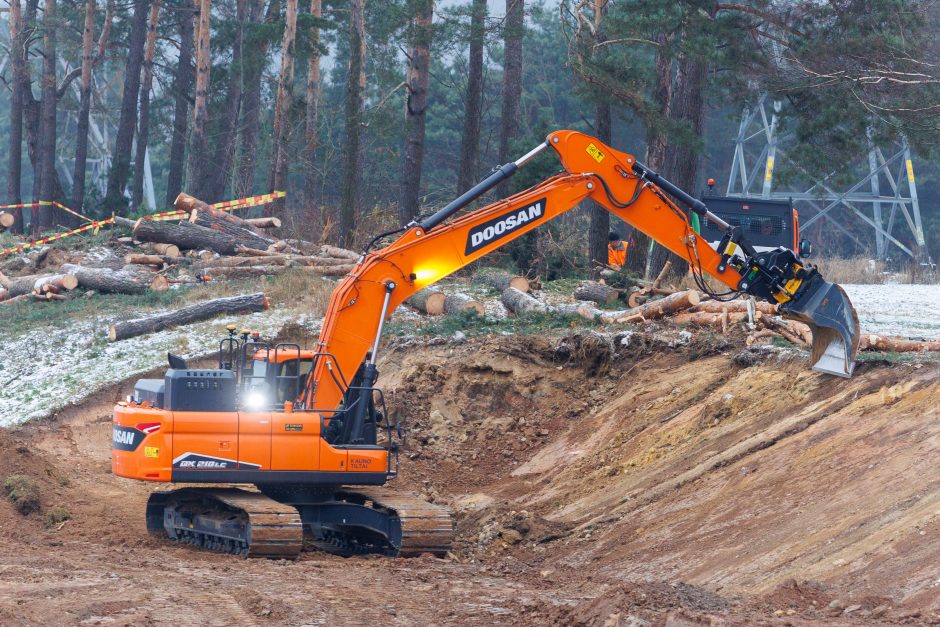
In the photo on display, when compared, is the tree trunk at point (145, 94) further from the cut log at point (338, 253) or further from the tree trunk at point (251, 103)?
the cut log at point (338, 253)

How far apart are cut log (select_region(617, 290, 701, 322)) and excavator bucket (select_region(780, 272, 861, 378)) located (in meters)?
4.59

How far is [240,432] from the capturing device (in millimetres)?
11133

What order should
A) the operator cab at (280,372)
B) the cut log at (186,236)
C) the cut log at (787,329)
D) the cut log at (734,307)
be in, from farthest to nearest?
the cut log at (186,236) → the cut log at (734,307) → the cut log at (787,329) → the operator cab at (280,372)

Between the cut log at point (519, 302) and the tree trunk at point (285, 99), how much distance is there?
38.6 ft

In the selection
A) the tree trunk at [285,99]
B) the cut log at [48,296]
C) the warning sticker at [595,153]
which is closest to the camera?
the warning sticker at [595,153]

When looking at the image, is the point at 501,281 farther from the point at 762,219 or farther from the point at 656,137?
the point at 762,219

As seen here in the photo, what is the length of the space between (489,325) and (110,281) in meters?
8.82

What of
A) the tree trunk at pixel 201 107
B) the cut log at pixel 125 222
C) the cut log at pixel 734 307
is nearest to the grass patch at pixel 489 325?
the cut log at pixel 734 307

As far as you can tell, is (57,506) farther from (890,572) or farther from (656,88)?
(656,88)

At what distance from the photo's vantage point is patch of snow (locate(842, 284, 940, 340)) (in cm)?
1585

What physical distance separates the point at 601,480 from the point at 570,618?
19.7 feet

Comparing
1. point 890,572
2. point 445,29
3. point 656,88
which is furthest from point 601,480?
point 445,29

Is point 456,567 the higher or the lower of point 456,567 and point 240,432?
the lower

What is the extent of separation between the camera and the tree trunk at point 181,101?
3922 cm
